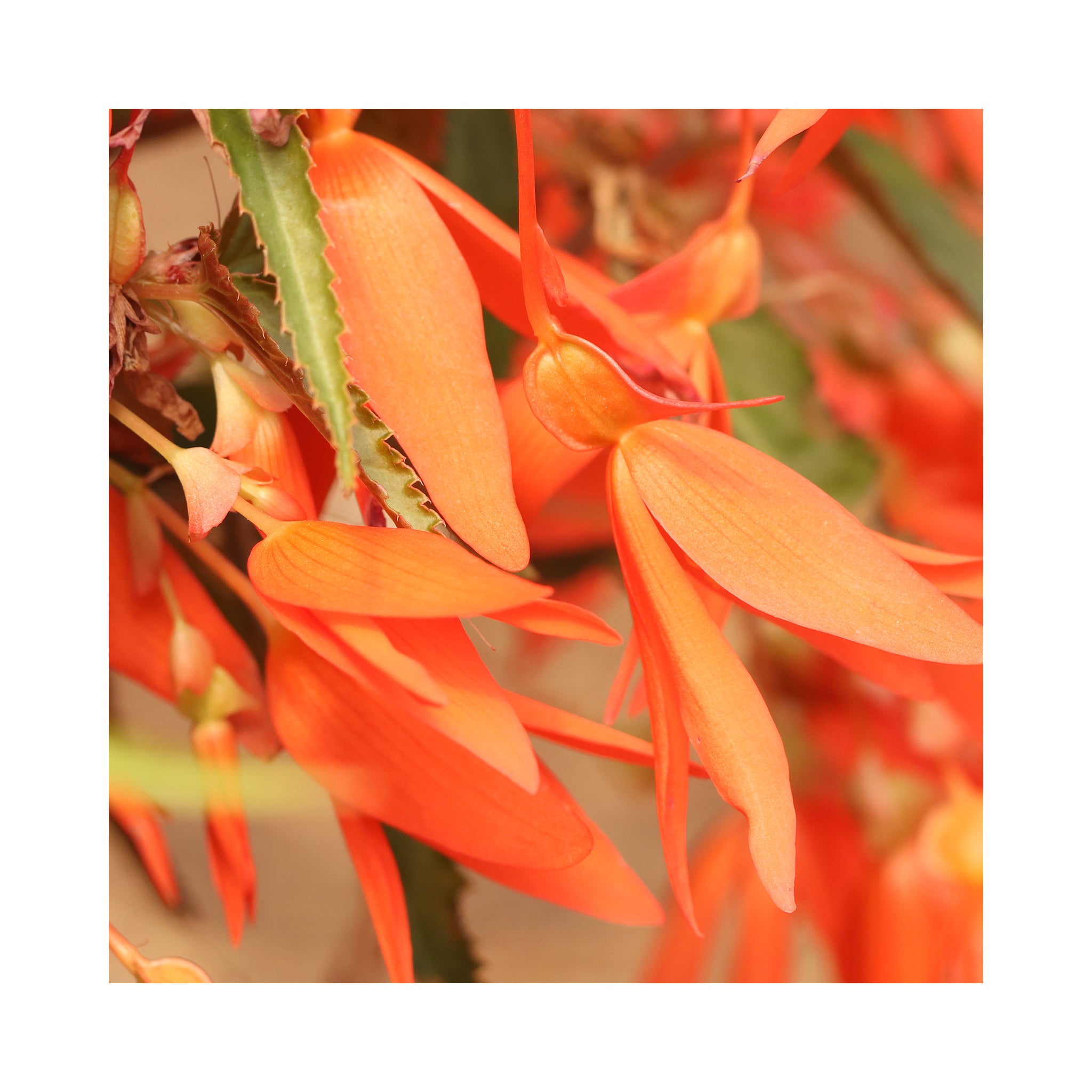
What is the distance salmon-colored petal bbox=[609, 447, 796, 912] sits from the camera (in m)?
0.40

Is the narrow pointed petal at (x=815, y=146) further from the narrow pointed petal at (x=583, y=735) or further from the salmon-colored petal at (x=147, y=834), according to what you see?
the salmon-colored petal at (x=147, y=834)

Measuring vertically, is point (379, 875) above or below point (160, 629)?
below

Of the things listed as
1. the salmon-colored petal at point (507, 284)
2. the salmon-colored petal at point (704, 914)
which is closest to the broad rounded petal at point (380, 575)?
the salmon-colored petal at point (507, 284)

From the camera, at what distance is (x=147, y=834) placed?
49 centimetres

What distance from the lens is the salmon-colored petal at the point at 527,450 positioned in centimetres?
44

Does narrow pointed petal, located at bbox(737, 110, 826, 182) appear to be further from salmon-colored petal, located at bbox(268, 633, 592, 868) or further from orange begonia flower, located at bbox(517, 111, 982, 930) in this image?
salmon-colored petal, located at bbox(268, 633, 592, 868)

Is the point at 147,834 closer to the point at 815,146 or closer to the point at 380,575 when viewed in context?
the point at 380,575

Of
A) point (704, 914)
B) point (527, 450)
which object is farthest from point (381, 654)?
point (704, 914)

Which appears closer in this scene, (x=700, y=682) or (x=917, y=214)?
(x=700, y=682)

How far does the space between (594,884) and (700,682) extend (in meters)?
0.14

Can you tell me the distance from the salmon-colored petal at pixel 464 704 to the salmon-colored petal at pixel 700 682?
61mm
